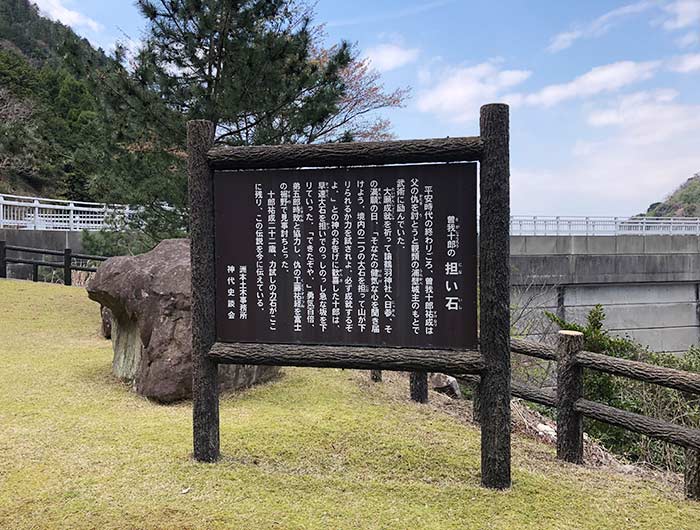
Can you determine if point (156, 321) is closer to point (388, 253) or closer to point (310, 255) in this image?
point (310, 255)

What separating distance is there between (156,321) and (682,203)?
156 feet

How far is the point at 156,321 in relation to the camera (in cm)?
496

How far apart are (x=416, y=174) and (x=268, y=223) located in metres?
0.96

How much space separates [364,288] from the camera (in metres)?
3.36

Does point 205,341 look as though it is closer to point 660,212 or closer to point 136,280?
point 136,280

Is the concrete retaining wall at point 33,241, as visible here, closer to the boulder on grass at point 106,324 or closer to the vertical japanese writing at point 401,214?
the boulder on grass at point 106,324

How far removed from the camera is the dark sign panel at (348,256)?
324 cm

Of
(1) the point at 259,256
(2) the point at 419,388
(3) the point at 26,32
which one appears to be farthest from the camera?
(3) the point at 26,32

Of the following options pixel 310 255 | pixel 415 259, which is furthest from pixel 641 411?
pixel 310 255

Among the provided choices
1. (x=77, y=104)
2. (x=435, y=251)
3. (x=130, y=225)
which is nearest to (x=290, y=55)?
(x=130, y=225)

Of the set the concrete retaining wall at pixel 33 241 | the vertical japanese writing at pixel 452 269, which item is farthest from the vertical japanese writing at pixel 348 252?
the concrete retaining wall at pixel 33 241

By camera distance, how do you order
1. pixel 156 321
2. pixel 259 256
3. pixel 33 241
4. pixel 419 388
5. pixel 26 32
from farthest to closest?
pixel 26 32 → pixel 33 241 → pixel 419 388 → pixel 156 321 → pixel 259 256

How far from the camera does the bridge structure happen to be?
583 inches

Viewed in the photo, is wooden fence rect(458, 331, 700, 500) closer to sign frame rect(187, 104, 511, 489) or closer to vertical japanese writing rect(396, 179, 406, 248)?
sign frame rect(187, 104, 511, 489)
